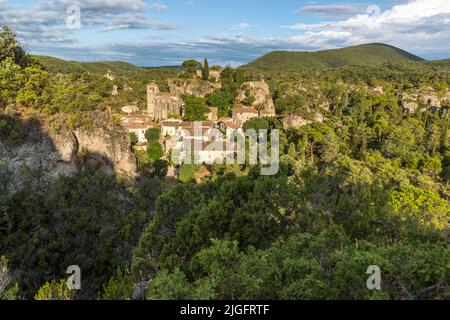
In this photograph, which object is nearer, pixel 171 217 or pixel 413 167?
pixel 171 217

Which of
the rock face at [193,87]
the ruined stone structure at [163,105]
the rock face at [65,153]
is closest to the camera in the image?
the rock face at [65,153]

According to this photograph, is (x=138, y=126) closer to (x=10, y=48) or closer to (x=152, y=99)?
(x=152, y=99)

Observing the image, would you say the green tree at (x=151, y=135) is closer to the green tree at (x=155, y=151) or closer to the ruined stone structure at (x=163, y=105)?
the green tree at (x=155, y=151)

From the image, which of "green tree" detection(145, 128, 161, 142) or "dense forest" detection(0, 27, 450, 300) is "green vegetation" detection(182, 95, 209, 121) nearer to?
"green tree" detection(145, 128, 161, 142)

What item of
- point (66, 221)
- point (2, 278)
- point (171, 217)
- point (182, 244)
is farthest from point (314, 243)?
point (66, 221)

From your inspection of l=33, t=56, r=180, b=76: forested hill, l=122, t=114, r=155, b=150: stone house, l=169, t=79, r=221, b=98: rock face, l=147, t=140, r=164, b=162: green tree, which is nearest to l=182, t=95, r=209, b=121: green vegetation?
l=169, t=79, r=221, b=98: rock face

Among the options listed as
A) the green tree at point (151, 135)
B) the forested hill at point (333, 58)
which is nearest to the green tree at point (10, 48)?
the green tree at point (151, 135)
